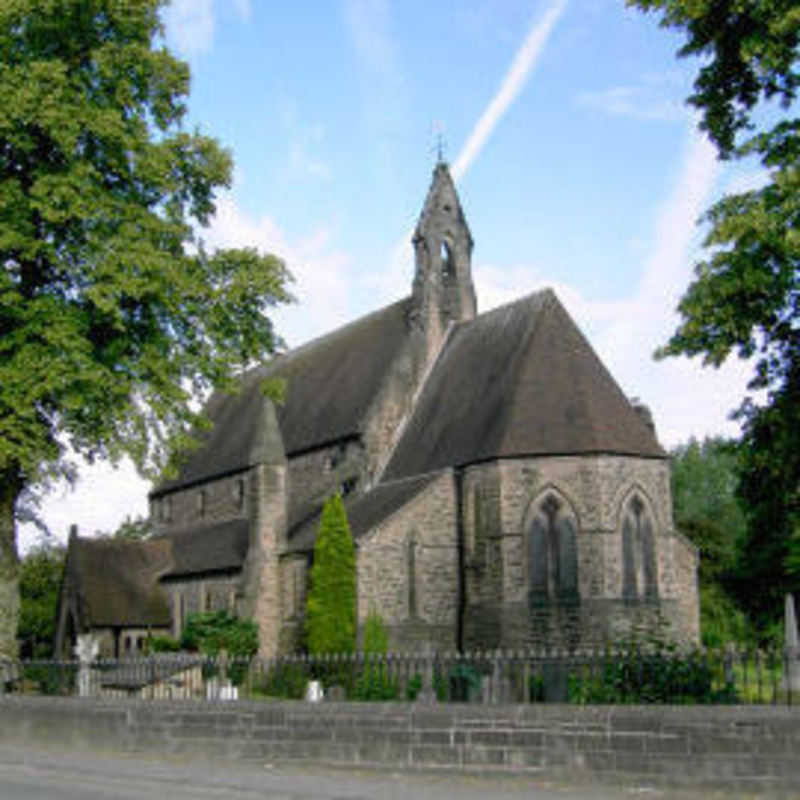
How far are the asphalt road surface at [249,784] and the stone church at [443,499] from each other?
1037cm

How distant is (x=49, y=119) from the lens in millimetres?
17641

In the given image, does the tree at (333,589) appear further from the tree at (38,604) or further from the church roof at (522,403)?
the tree at (38,604)

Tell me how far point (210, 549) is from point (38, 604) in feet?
28.8

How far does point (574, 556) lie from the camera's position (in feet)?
87.8

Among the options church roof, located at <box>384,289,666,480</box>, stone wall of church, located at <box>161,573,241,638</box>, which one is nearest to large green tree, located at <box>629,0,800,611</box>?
church roof, located at <box>384,289,666,480</box>

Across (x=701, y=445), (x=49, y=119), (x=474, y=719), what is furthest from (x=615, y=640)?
(x=701, y=445)

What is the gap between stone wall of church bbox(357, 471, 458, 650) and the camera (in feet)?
91.5

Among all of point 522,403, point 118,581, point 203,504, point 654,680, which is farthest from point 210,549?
point 654,680

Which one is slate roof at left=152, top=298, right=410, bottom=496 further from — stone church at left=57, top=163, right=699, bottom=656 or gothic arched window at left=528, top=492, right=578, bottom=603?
gothic arched window at left=528, top=492, right=578, bottom=603

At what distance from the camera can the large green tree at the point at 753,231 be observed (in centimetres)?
1340

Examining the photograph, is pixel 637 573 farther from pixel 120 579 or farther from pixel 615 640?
pixel 120 579

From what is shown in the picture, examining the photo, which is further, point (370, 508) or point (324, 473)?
point (324, 473)

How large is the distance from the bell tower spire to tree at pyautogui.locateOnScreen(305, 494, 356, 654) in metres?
9.10

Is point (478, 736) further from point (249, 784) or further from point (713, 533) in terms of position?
point (713, 533)
